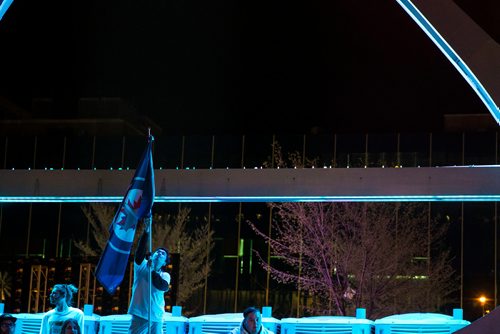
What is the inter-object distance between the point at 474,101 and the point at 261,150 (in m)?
7.85

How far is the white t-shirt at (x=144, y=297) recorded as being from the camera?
957 cm

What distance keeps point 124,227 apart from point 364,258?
15.5 metres

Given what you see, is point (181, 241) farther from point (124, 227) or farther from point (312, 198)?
point (124, 227)

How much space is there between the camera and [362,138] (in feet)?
91.5

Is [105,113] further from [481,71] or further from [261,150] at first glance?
[481,71]

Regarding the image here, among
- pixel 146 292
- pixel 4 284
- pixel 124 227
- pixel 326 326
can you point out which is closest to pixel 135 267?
pixel 146 292

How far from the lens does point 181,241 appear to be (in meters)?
28.0

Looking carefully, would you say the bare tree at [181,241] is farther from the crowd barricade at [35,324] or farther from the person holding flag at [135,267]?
the person holding flag at [135,267]

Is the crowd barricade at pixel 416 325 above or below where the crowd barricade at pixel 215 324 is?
above

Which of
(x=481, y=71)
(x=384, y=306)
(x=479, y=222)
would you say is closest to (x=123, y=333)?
(x=481, y=71)

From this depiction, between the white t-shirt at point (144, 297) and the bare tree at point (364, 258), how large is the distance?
48.6 ft

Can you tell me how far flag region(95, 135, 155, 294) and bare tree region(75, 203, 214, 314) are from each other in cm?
1756

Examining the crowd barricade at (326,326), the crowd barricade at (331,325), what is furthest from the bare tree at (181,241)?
the crowd barricade at (326,326)

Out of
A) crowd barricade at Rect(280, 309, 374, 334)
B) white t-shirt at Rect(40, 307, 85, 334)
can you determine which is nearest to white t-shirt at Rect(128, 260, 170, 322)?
white t-shirt at Rect(40, 307, 85, 334)
